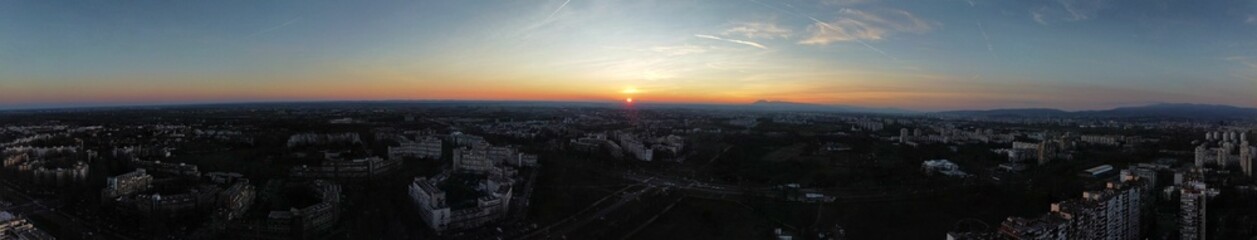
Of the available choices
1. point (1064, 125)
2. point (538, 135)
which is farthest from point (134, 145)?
point (1064, 125)

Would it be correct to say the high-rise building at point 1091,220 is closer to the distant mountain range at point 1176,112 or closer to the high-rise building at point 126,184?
the distant mountain range at point 1176,112

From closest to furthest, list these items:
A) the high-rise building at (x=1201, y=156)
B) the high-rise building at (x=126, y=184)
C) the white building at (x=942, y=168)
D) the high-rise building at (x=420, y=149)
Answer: the high-rise building at (x=126, y=184) → the high-rise building at (x=1201, y=156) → the high-rise building at (x=420, y=149) → the white building at (x=942, y=168)

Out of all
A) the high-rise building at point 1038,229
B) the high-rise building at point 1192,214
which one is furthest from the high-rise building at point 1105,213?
the high-rise building at point 1192,214

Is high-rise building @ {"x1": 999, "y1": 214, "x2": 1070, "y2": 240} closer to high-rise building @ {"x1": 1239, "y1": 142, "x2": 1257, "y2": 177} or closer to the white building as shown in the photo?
high-rise building @ {"x1": 1239, "y1": 142, "x2": 1257, "y2": 177}

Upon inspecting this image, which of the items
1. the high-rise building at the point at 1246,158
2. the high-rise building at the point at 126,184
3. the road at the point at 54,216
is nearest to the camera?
the road at the point at 54,216

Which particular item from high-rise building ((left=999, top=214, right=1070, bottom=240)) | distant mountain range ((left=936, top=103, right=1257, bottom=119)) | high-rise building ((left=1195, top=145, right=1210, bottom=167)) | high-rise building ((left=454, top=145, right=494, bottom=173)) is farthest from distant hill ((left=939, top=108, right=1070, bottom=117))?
high-rise building ((left=454, top=145, right=494, bottom=173))

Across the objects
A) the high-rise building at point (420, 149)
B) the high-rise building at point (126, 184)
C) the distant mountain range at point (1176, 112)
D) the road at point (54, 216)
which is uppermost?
the distant mountain range at point (1176, 112)

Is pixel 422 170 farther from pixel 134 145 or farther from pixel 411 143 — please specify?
pixel 134 145

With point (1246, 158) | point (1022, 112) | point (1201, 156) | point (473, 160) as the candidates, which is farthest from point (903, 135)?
point (473, 160)
